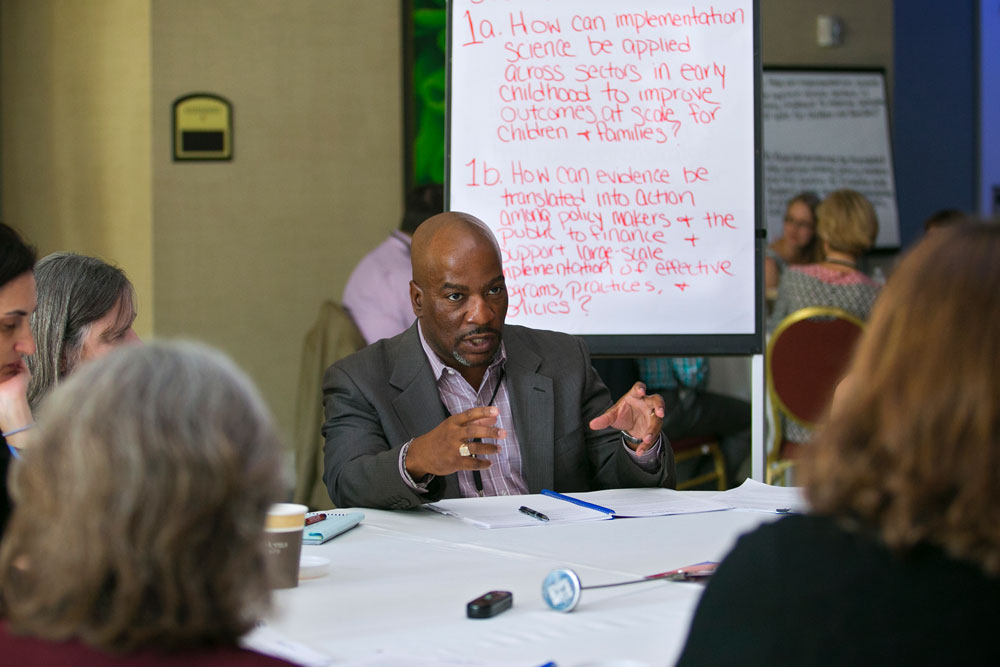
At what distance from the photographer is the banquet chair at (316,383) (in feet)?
13.0

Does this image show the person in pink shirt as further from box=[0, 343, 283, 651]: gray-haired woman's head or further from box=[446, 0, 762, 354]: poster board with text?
box=[0, 343, 283, 651]: gray-haired woman's head

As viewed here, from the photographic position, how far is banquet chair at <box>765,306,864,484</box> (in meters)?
3.83

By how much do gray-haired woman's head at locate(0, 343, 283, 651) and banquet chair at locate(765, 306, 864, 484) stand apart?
325cm

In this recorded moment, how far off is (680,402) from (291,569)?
293 cm

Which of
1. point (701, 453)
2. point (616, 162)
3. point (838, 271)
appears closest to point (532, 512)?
point (616, 162)

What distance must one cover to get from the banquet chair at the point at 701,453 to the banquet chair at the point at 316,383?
1.27 meters

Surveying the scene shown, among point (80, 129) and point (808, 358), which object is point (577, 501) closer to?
point (808, 358)

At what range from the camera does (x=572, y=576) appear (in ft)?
4.36

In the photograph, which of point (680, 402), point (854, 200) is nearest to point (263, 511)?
point (680, 402)

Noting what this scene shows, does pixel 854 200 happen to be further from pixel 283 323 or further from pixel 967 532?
pixel 967 532

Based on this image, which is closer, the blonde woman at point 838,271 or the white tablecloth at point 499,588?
the white tablecloth at point 499,588

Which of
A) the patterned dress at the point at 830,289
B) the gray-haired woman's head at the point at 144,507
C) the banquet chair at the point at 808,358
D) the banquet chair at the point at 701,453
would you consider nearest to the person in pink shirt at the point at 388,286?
the banquet chair at the point at 701,453

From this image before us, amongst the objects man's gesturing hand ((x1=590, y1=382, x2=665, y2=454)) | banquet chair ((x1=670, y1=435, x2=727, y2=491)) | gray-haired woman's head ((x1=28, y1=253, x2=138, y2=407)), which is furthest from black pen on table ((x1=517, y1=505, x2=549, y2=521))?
banquet chair ((x1=670, y1=435, x2=727, y2=491))

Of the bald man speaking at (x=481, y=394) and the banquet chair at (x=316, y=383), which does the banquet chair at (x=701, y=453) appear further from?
the bald man speaking at (x=481, y=394)
